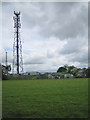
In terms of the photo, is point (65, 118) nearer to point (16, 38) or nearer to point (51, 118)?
point (51, 118)

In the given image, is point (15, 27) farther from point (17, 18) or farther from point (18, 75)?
point (18, 75)

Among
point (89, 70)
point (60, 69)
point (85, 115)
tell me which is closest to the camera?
point (85, 115)

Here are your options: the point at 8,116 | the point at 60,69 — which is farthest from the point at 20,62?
the point at 60,69

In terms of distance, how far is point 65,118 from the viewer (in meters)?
3.91

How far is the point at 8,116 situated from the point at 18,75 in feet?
127

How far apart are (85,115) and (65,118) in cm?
58

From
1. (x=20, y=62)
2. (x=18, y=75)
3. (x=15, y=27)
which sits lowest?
(x=18, y=75)

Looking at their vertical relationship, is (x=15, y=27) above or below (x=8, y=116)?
above

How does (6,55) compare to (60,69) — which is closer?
(6,55)

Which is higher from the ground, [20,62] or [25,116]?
[20,62]

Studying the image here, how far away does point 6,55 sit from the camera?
4594 cm

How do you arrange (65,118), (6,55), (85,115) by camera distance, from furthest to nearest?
1. (6,55)
2. (85,115)
3. (65,118)

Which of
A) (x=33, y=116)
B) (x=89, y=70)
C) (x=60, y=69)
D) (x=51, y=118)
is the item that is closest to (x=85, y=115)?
(x=51, y=118)

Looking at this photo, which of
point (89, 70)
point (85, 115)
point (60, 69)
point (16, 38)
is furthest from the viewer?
point (60, 69)
